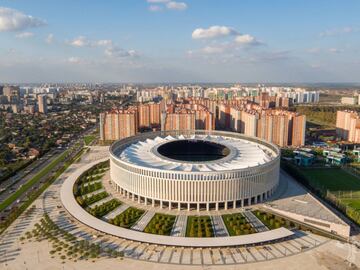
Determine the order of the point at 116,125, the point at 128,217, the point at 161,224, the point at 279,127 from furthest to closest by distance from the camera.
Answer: the point at 116,125, the point at 279,127, the point at 128,217, the point at 161,224

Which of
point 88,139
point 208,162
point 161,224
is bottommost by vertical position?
point 161,224

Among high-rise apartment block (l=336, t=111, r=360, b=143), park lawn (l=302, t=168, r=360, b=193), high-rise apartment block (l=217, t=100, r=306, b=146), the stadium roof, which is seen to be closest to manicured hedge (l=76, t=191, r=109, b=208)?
the stadium roof

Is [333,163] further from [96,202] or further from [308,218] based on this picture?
[96,202]

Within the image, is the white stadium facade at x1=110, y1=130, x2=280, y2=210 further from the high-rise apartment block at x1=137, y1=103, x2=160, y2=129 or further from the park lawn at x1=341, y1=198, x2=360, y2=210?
the high-rise apartment block at x1=137, y1=103, x2=160, y2=129

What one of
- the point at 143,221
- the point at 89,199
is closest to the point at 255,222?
the point at 143,221

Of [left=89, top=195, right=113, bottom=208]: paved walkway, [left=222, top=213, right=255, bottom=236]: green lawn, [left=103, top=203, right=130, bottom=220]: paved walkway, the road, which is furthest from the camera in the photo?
the road

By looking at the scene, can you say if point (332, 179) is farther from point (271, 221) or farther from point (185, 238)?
point (185, 238)

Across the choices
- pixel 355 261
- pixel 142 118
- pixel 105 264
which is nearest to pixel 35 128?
pixel 142 118

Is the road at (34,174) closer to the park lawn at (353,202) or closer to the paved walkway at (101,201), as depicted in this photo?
the paved walkway at (101,201)
